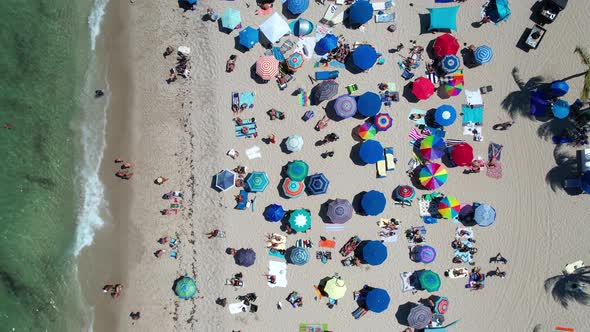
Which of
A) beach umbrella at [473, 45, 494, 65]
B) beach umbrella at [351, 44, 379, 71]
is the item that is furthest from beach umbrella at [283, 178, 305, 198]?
beach umbrella at [473, 45, 494, 65]

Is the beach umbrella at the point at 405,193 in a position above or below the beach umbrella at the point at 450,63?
below

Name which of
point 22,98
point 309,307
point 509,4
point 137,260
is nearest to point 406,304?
point 309,307

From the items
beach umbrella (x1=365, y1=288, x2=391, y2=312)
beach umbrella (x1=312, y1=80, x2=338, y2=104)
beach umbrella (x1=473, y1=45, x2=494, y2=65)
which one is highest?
beach umbrella (x1=473, y1=45, x2=494, y2=65)

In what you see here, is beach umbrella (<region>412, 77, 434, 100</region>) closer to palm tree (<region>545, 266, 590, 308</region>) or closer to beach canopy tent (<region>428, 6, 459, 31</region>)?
beach canopy tent (<region>428, 6, 459, 31</region>)

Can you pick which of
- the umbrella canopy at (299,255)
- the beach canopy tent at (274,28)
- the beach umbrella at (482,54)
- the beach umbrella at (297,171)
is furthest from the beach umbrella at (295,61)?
the umbrella canopy at (299,255)

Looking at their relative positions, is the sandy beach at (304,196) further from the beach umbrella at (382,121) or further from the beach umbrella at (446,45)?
the beach umbrella at (446,45)

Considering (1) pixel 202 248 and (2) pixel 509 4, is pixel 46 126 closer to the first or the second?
(1) pixel 202 248
